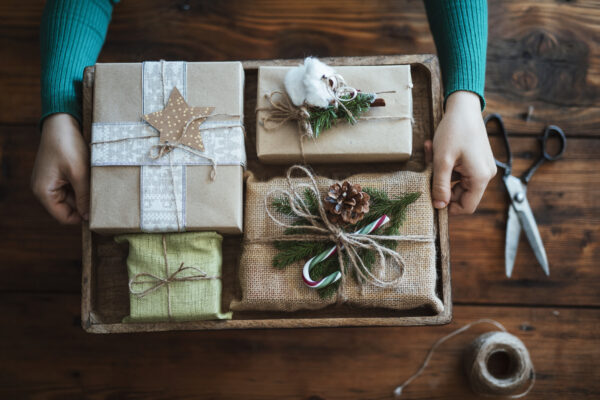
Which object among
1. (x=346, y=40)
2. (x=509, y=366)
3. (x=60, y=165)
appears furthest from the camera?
(x=346, y=40)

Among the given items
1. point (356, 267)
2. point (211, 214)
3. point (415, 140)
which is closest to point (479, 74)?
point (415, 140)

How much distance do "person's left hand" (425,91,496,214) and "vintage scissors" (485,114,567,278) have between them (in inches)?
12.9

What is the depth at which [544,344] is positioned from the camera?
4.30 feet

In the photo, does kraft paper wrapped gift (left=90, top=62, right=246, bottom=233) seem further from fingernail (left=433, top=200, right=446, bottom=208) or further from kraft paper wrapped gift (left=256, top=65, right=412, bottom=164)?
fingernail (left=433, top=200, right=446, bottom=208)

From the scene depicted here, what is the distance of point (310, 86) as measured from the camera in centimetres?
93

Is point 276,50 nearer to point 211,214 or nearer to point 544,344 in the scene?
point 211,214

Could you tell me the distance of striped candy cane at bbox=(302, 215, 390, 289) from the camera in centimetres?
94

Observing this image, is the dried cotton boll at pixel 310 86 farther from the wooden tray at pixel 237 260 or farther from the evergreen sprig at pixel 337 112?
the wooden tray at pixel 237 260

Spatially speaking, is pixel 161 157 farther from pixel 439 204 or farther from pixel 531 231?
pixel 531 231

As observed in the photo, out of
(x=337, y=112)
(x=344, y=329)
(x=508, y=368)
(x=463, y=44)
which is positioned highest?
(x=463, y=44)

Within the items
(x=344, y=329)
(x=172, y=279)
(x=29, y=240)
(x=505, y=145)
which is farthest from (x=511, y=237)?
(x=29, y=240)

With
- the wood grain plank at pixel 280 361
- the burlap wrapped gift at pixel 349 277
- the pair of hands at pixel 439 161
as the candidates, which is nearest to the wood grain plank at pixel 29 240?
the wood grain plank at pixel 280 361

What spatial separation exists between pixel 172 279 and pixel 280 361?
0.51 m

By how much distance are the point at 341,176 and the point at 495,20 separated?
797mm
